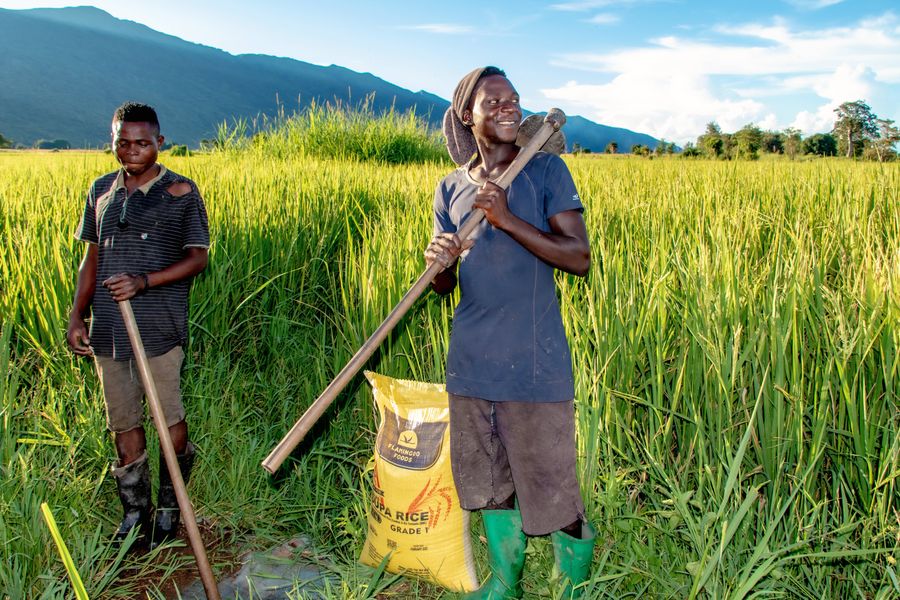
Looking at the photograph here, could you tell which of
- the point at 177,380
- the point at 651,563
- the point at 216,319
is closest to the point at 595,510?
the point at 651,563

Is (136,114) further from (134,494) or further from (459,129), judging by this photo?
(134,494)

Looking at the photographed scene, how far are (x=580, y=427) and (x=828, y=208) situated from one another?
2.88 m

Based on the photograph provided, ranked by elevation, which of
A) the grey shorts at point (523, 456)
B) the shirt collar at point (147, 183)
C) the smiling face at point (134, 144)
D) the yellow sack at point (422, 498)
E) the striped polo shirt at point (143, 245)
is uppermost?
the smiling face at point (134, 144)

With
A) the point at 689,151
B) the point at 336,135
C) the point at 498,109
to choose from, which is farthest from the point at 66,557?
the point at 689,151

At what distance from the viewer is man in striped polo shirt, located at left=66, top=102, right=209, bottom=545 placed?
233cm

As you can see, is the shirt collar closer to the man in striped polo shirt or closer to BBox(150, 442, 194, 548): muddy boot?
the man in striped polo shirt

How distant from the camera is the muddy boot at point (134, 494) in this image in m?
2.47

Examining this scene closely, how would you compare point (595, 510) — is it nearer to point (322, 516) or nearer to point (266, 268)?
point (322, 516)

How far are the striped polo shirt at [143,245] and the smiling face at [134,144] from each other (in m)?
0.07

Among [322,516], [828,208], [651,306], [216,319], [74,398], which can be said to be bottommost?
[322,516]

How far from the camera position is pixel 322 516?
2707 mm

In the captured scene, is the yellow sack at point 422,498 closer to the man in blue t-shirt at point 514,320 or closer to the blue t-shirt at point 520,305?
the man in blue t-shirt at point 514,320

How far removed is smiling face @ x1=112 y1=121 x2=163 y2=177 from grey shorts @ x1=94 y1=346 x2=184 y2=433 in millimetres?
635

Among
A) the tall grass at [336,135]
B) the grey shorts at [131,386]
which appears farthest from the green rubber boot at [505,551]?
the tall grass at [336,135]
